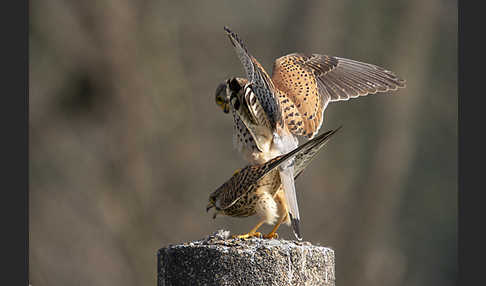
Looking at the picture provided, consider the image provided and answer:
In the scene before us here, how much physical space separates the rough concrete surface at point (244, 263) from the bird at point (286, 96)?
0.49ft

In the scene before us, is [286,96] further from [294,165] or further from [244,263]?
[244,263]

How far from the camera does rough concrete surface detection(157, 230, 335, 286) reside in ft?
9.65

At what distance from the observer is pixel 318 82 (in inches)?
190

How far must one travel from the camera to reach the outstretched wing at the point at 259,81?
11.4 ft

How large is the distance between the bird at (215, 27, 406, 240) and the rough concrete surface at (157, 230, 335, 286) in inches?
5.8

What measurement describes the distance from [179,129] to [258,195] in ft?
23.1

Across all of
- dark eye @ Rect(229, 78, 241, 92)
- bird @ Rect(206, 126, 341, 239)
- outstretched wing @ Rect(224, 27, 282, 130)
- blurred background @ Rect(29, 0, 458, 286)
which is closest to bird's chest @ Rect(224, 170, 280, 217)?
bird @ Rect(206, 126, 341, 239)

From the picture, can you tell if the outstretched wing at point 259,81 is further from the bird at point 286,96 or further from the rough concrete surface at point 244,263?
the rough concrete surface at point 244,263

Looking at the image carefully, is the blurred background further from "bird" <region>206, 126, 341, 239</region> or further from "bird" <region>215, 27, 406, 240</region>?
"bird" <region>206, 126, 341, 239</region>

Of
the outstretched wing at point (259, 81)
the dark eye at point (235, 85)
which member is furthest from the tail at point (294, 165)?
the dark eye at point (235, 85)

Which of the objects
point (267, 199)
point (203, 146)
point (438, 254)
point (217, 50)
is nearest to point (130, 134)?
point (203, 146)

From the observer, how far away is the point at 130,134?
10414mm

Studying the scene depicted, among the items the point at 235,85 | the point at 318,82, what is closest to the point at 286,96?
the point at 235,85

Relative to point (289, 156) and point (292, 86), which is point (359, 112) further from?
point (289, 156)
